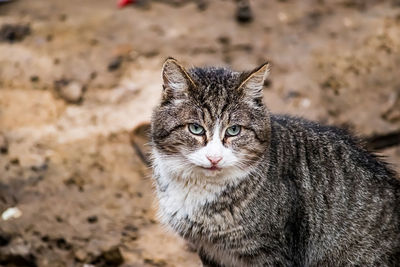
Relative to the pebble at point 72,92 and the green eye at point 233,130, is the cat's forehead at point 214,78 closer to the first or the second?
the green eye at point 233,130

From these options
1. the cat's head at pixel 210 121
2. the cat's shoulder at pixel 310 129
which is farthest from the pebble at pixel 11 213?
the cat's shoulder at pixel 310 129

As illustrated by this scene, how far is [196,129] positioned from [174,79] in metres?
0.36

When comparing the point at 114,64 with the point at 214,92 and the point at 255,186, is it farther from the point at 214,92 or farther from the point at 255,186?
the point at 255,186

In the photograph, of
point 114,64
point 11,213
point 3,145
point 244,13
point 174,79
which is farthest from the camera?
point 244,13

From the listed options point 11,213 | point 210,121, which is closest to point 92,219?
point 11,213

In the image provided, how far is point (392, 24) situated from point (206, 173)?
4375 millimetres

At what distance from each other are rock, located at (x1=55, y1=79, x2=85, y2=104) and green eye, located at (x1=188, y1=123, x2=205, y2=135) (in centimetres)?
272

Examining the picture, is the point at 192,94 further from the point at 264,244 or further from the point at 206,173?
the point at 264,244

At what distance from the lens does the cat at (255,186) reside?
159 inches

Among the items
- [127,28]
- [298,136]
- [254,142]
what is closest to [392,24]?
[127,28]

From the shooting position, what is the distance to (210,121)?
3992 millimetres

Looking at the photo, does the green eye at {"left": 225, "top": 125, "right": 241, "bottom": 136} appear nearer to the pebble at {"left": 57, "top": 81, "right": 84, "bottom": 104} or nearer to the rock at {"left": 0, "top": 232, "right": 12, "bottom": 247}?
the rock at {"left": 0, "top": 232, "right": 12, "bottom": 247}

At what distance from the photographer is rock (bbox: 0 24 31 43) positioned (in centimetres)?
704

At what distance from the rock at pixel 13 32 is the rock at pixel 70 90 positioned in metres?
0.90
